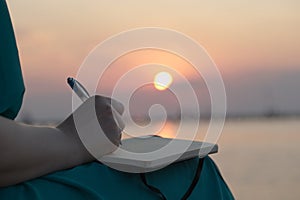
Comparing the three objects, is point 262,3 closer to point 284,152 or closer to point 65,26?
point 284,152

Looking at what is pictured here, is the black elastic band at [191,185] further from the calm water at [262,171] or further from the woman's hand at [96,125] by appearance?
the calm water at [262,171]

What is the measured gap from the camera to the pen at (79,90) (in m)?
0.94

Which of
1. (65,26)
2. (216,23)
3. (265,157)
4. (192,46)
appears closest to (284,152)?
(265,157)

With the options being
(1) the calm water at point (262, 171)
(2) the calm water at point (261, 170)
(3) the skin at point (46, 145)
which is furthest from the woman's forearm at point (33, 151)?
(1) the calm water at point (262, 171)

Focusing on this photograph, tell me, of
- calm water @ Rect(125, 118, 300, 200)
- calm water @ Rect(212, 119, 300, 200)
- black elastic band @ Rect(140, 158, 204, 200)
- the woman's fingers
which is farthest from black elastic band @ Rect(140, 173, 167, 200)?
calm water @ Rect(212, 119, 300, 200)

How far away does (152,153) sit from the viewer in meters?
0.86

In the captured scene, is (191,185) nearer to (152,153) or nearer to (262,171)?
(152,153)

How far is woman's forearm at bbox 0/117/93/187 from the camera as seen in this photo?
28.9 inches

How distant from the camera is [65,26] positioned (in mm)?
4387

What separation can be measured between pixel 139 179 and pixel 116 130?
0.27ft

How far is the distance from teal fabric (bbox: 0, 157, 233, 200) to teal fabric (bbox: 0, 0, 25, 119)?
110 mm

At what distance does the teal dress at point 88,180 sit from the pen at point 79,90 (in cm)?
14

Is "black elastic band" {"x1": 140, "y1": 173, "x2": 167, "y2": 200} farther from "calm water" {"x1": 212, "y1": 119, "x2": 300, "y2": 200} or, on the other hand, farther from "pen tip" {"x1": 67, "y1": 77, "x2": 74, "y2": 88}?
"calm water" {"x1": 212, "y1": 119, "x2": 300, "y2": 200}

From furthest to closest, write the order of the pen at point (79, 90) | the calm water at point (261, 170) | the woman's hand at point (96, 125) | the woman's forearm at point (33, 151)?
the calm water at point (261, 170)
the pen at point (79, 90)
the woman's hand at point (96, 125)
the woman's forearm at point (33, 151)
